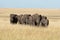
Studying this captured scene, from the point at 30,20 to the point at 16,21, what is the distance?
352 centimetres

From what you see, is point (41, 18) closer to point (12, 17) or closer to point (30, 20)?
point (30, 20)

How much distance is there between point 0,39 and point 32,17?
12678 millimetres

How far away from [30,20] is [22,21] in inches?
64.8

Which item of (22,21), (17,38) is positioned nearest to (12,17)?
(22,21)

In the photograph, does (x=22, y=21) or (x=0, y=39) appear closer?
(x=0, y=39)

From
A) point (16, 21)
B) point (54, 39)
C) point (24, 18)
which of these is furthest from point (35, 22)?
point (54, 39)

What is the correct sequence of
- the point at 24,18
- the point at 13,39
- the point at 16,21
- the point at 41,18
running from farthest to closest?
1. the point at 16,21
2. the point at 24,18
3. the point at 41,18
4. the point at 13,39

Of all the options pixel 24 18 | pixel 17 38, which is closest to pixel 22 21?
pixel 24 18

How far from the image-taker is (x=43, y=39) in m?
10.2

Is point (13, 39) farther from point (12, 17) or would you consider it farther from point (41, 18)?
point (12, 17)

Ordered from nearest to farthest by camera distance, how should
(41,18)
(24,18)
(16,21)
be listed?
1. (41,18)
2. (24,18)
3. (16,21)

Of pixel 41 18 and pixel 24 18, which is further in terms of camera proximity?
pixel 24 18

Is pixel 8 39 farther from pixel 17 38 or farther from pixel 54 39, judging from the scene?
pixel 54 39

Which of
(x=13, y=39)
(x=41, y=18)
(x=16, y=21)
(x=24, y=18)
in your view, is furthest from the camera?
(x=16, y=21)
